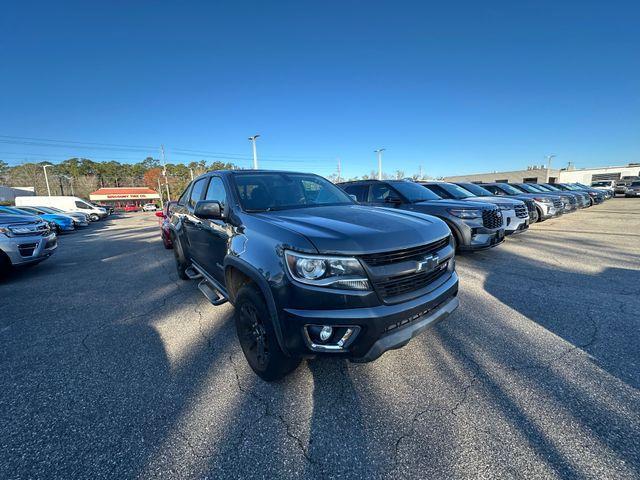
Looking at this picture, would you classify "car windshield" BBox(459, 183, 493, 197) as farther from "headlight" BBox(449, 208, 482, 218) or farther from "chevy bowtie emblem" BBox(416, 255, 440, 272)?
"chevy bowtie emblem" BBox(416, 255, 440, 272)

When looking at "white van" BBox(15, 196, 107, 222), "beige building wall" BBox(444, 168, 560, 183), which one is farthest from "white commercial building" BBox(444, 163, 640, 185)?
"white van" BBox(15, 196, 107, 222)

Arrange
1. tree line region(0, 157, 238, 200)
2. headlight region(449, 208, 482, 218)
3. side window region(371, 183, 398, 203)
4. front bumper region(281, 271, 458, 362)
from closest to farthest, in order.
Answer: front bumper region(281, 271, 458, 362) < headlight region(449, 208, 482, 218) < side window region(371, 183, 398, 203) < tree line region(0, 157, 238, 200)

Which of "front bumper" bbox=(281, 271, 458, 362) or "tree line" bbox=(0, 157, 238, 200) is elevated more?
"tree line" bbox=(0, 157, 238, 200)

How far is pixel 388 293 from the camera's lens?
1.99 meters

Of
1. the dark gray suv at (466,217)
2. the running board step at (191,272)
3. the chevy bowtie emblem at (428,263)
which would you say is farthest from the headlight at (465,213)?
the running board step at (191,272)

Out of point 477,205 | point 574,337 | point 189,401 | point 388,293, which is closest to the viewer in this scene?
point 388,293

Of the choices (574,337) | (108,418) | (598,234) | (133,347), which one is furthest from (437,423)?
(598,234)

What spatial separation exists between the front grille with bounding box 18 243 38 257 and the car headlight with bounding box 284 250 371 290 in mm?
6779

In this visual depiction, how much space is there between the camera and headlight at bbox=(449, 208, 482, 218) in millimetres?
5551

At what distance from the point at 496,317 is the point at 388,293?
7.48 feet

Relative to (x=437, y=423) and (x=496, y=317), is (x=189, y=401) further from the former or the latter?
(x=496, y=317)

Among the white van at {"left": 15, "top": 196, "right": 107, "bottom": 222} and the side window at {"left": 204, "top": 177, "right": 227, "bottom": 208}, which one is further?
the white van at {"left": 15, "top": 196, "right": 107, "bottom": 222}

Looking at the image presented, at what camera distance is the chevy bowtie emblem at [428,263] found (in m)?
2.12

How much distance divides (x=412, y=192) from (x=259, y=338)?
5450 mm
